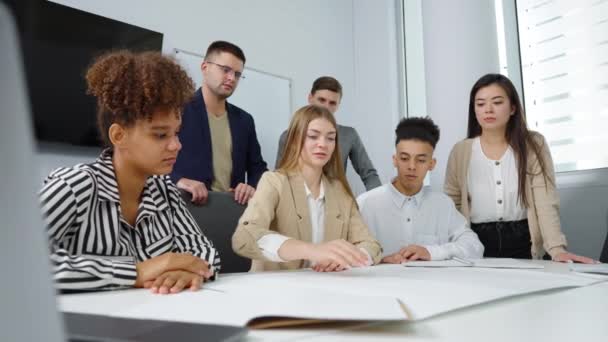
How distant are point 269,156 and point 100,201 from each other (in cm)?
240

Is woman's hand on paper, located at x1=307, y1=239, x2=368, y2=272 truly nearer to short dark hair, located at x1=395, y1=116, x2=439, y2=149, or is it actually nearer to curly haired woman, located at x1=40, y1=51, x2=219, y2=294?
curly haired woman, located at x1=40, y1=51, x2=219, y2=294

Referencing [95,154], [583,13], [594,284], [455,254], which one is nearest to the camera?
[594,284]

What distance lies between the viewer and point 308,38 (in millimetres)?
3646

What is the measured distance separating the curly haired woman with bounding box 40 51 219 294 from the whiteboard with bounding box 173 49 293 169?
2.12 meters

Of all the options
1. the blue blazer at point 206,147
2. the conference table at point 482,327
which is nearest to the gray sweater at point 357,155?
the blue blazer at point 206,147

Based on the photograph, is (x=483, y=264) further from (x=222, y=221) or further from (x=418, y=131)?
(x=418, y=131)

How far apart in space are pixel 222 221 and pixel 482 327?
3.07 ft

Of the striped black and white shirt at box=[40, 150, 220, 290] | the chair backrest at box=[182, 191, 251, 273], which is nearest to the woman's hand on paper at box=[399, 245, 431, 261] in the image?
the chair backrest at box=[182, 191, 251, 273]

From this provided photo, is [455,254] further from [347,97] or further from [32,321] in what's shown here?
[347,97]

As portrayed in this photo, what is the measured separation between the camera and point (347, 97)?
3883 millimetres

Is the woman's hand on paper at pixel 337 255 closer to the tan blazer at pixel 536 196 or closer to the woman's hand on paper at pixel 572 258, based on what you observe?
the woman's hand on paper at pixel 572 258

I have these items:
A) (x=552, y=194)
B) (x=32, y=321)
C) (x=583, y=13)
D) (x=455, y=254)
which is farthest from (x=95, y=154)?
(x=583, y=13)

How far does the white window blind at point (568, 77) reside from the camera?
2.55 metres

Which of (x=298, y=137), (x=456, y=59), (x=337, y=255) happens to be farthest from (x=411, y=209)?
(x=456, y=59)
